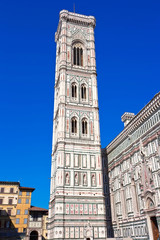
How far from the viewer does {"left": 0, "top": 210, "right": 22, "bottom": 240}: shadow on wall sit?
4062cm

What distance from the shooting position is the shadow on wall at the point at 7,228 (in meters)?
40.6

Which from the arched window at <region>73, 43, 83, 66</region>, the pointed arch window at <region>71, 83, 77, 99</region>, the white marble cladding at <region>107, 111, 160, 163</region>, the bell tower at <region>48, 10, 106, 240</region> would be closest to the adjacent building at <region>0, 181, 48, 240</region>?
the bell tower at <region>48, 10, 106, 240</region>

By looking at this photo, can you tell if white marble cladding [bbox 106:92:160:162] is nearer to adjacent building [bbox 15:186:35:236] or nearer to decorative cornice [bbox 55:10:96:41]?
adjacent building [bbox 15:186:35:236]

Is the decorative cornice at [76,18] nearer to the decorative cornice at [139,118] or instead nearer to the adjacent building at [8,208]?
the decorative cornice at [139,118]

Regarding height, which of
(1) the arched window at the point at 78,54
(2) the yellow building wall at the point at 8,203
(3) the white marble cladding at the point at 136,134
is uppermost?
(1) the arched window at the point at 78,54

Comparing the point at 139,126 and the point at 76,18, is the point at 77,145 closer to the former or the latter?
the point at 139,126

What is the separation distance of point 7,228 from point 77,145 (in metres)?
22.8

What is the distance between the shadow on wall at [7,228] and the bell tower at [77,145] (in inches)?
616

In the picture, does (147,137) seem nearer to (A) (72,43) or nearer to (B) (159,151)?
(B) (159,151)

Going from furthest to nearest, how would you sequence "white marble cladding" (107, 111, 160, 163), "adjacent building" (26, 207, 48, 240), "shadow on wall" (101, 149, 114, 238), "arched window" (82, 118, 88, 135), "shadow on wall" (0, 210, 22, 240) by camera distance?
"adjacent building" (26, 207, 48, 240) < "shadow on wall" (0, 210, 22, 240) < "shadow on wall" (101, 149, 114, 238) < "arched window" (82, 118, 88, 135) < "white marble cladding" (107, 111, 160, 163)

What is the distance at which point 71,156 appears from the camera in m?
29.0

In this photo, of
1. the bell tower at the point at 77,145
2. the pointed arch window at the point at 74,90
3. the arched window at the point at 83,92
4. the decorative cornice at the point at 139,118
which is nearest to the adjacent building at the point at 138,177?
the decorative cornice at the point at 139,118

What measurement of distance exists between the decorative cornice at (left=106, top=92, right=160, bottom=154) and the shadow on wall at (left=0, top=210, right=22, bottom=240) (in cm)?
2289

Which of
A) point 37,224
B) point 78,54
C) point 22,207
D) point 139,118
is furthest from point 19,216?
point 78,54
